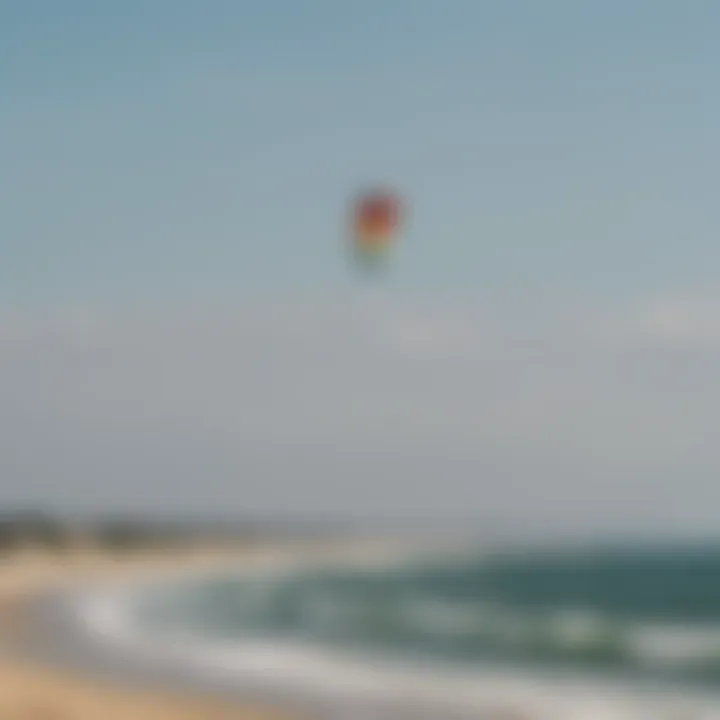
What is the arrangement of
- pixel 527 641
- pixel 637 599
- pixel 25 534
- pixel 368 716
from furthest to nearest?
pixel 25 534 → pixel 637 599 → pixel 527 641 → pixel 368 716

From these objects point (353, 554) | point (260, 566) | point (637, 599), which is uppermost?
point (353, 554)

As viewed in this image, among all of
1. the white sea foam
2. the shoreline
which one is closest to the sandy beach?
the shoreline

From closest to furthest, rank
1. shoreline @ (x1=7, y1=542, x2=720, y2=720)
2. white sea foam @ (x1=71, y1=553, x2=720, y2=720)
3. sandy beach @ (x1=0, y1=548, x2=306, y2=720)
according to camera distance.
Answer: sandy beach @ (x1=0, y1=548, x2=306, y2=720) → shoreline @ (x1=7, y1=542, x2=720, y2=720) → white sea foam @ (x1=71, y1=553, x2=720, y2=720)

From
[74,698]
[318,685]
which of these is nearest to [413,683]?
[318,685]

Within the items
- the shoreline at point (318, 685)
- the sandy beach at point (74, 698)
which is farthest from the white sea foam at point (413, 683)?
the sandy beach at point (74, 698)

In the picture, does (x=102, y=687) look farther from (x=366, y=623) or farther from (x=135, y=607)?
(x=135, y=607)

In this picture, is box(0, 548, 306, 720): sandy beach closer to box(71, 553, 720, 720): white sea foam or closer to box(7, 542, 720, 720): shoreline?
box(7, 542, 720, 720): shoreline

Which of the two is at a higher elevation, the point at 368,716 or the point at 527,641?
the point at 527,641

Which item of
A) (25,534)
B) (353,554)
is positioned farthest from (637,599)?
(353,554)

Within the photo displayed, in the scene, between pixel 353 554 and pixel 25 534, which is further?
pixel 353 554
